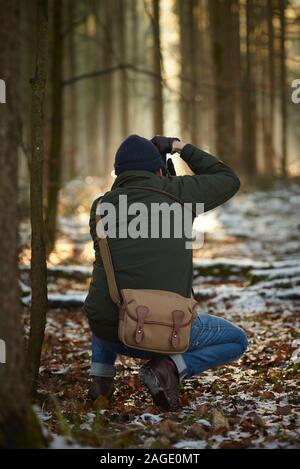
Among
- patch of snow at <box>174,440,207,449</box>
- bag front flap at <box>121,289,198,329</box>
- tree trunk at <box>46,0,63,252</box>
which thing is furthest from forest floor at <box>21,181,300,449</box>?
tree trunk at <box>46,0,63,252</box>

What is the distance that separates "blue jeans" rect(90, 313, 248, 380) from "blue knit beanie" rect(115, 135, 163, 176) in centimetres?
114

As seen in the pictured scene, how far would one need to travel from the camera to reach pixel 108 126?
111 ft

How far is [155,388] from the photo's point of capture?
169 inches

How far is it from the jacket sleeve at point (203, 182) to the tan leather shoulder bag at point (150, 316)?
93 millimetres

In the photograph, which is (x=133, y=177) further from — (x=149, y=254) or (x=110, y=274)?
(x=110, y=274)

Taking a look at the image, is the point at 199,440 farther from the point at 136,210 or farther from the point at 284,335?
the point at 284,335

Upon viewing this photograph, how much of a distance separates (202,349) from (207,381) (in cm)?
79

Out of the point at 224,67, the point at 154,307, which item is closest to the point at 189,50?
the point at 224,67

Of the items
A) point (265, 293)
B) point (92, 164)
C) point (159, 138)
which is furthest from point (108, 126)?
point (159, 138)

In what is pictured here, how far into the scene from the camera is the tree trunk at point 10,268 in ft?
10.5

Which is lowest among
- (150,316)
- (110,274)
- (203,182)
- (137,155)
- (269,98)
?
(150,316)

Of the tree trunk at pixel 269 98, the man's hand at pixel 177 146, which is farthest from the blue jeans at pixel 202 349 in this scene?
the tree trunk at pixel 269 98

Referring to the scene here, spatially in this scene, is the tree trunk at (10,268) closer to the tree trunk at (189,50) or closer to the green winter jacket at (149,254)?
the green winter jacket at (149,254)

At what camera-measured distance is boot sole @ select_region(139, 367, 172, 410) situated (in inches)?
169
